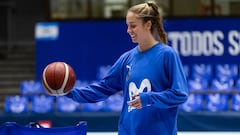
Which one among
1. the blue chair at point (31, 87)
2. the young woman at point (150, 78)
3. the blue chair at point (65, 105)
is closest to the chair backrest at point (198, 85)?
the blue chair at point (65, 105)

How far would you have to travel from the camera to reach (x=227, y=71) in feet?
41.4

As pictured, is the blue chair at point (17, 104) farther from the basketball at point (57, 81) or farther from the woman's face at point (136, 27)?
the woman's face at point (136, 27)

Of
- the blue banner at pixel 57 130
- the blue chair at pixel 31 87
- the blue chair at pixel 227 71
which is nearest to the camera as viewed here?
the blue banner at pixel 57 130

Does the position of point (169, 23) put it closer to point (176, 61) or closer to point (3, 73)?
point (3, 73)

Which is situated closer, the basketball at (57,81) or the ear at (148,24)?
the ear at (148,24)

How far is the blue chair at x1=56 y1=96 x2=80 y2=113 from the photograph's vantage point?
10672 mm

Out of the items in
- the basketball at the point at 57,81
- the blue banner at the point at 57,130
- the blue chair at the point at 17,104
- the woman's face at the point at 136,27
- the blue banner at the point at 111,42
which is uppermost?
the woman's face at the point at 136,27

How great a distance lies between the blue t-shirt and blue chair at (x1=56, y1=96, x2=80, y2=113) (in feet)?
24.8

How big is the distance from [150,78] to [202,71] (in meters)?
9.91

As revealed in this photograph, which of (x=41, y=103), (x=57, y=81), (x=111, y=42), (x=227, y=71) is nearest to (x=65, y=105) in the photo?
(x=41, y=103)

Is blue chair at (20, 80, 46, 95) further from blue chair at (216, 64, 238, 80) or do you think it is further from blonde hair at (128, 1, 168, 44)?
blonde hair at (128, 1, 168, 44)

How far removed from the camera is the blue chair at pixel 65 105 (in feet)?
35.0

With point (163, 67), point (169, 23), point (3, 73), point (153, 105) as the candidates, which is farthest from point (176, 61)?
point (3, 73)

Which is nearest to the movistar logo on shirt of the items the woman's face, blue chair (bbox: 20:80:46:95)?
the woman's face
